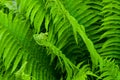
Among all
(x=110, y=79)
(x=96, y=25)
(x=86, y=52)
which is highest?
(x=96, y=25)

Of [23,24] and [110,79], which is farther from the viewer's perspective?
[23,24]

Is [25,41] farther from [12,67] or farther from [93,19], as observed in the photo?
[93,19]

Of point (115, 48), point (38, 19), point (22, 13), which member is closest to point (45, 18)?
point (38, 19)

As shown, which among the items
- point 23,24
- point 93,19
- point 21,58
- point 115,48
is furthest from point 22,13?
point 115,48

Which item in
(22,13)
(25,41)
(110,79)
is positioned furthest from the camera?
(22,13)

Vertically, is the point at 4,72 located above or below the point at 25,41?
below

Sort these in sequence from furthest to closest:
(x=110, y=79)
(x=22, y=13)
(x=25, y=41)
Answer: (x=22, y=13), (x=25, y=41), (x=110, y=79)

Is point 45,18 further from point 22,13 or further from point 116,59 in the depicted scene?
point 116,59
